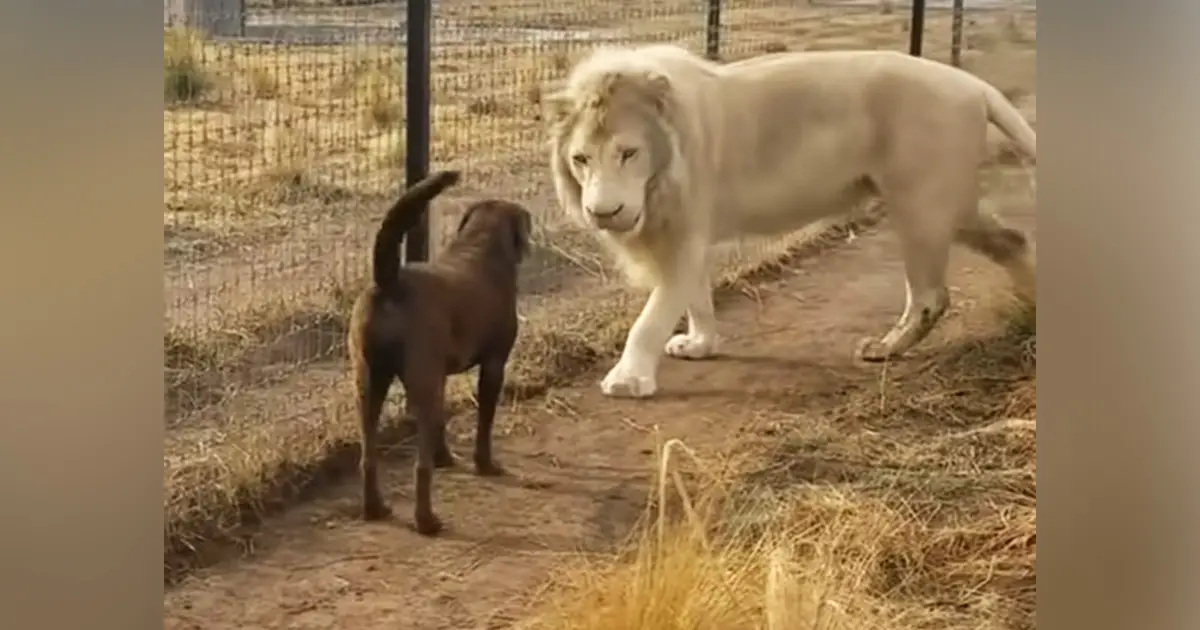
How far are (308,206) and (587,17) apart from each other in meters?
0.35

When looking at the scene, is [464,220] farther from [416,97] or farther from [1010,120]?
[1010,120]

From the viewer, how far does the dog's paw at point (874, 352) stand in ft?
5.24

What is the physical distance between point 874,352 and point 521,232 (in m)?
0.39

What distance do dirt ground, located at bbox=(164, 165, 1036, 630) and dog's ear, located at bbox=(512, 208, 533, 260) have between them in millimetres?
152

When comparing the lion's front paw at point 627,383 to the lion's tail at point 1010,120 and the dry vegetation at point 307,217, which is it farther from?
the lion's tail at point 1010,120

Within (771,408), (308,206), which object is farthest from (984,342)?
(308,206)

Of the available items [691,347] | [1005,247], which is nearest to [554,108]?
[691,347]

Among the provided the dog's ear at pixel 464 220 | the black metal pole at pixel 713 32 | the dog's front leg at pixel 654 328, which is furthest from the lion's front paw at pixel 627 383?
the black metal pole at pixel 713 32

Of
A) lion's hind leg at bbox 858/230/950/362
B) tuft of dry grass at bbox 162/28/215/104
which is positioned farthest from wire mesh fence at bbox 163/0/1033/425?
lion's hind leg at bbox 858/230/950/362

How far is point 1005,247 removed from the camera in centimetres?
161
